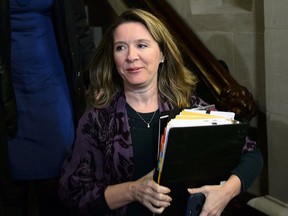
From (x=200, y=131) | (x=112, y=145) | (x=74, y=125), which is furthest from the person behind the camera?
(x=74, y=125)

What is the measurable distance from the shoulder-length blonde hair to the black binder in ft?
1.07

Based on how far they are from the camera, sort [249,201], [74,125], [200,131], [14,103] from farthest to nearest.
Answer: [249,201]
[74,125]
[14,103]
[200,131]

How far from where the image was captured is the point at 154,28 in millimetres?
1417

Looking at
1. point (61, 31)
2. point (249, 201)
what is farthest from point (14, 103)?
point (249, 201)

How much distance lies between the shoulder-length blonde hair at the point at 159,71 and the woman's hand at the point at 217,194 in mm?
327

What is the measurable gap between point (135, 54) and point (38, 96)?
0.49 metres

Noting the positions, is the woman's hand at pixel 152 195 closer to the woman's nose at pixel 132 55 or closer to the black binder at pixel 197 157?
the black binder at pixel 197 157

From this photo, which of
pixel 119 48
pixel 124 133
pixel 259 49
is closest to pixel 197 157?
pixel 124 133

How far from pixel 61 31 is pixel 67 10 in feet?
0.27

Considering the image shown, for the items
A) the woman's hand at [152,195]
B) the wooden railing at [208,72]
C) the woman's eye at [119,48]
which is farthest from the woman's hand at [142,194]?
the wooden railing at [208,72]

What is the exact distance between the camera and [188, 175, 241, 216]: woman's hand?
1214 millimetres

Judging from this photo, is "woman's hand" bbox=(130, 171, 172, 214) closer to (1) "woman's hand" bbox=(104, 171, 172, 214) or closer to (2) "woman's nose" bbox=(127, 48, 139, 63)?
(1) "woman's hand" bbox=(104, 171, 172, 214)

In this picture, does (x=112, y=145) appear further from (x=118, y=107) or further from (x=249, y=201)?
(x=249, y=201)

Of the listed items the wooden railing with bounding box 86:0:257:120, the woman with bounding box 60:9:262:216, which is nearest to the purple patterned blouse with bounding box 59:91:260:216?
the woman with bounding box 60:9:262:216
